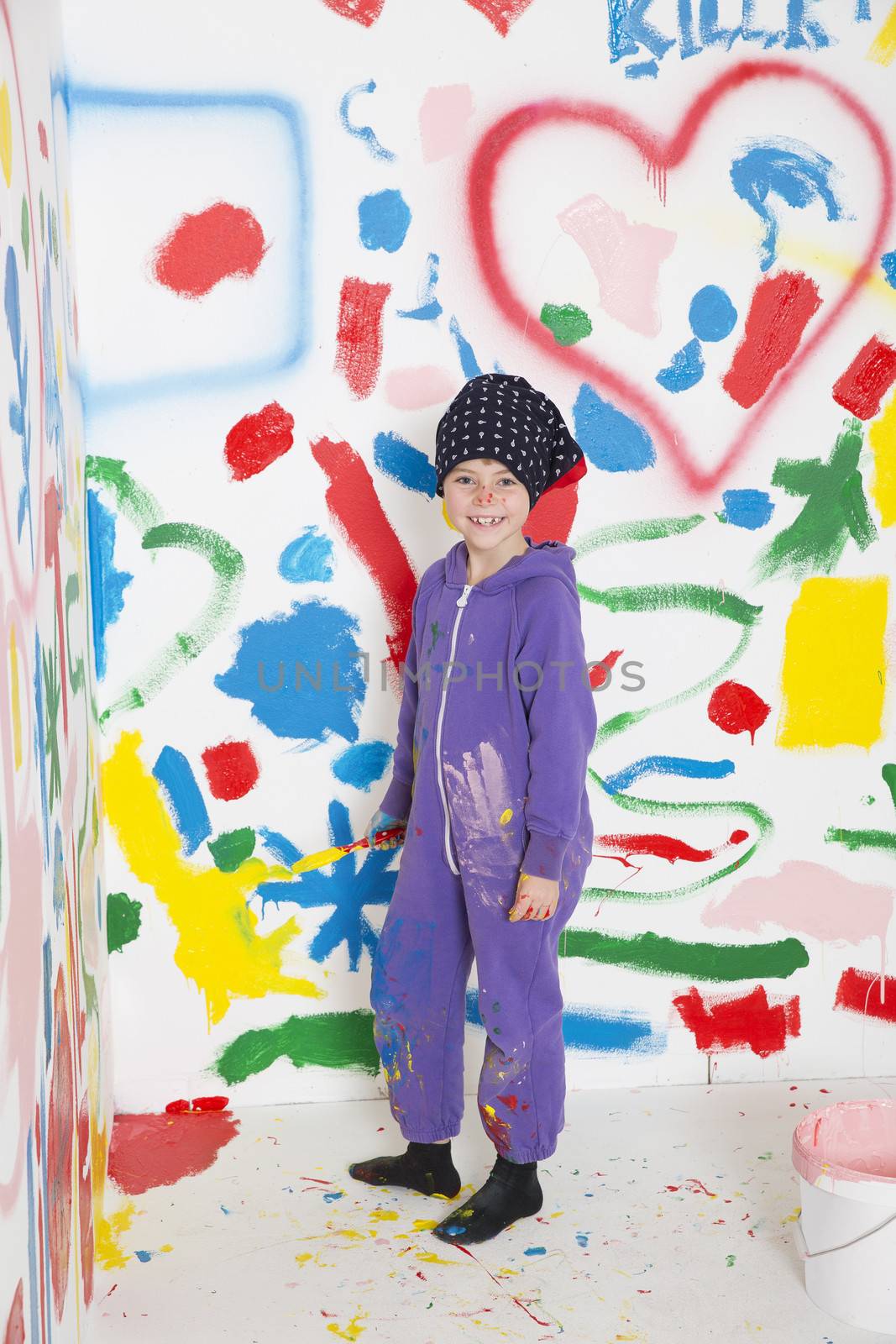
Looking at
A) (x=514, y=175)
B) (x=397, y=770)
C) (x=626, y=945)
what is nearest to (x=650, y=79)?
(x=514, y=175)

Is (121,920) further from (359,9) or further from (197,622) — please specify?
(359,9)

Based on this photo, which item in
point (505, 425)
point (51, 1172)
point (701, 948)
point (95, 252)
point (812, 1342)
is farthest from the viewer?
point (701, 948)

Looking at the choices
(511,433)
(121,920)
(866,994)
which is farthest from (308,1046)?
(511,433)

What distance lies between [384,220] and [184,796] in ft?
3.28

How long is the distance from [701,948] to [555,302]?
1.15 m

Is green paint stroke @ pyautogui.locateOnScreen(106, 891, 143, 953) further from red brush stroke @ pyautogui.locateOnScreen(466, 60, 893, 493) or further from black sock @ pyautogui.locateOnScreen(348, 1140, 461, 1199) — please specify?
red brush stroke @ pyautogui.locateOnScreen(466, 60, 893, 493)

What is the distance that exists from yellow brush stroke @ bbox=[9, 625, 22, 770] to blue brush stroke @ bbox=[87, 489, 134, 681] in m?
0.84

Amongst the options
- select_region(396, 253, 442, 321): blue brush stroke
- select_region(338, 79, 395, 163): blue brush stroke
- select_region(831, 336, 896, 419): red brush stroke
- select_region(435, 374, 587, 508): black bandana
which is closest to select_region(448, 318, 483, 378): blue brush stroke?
select_region(396, 253, 442, 321): blue brush stroke

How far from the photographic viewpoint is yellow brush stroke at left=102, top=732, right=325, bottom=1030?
6.74 ft

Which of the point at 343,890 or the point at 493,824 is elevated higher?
the point at 493,824

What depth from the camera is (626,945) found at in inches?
86.3

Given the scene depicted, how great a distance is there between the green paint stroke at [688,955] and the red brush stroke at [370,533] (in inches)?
23.0

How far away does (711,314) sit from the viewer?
6.76 ft

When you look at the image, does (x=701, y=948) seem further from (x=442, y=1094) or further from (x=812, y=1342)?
(x=812, y=1342)
